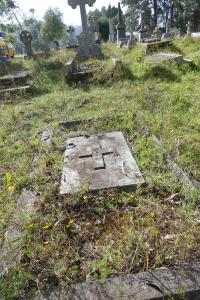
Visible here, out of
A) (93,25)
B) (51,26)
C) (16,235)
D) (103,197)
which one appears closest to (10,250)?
(16,235)

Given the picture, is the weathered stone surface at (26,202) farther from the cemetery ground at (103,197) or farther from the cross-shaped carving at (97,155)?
the cross-shaped carving at (97,155)

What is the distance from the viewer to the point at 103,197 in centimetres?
236

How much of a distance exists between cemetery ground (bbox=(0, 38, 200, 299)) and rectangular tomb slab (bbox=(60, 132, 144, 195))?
10 centimetres

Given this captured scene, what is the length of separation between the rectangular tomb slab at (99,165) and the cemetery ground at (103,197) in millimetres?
99

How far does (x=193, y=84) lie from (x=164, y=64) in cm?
134

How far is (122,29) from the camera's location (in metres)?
16.6

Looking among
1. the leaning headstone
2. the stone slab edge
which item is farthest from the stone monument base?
the stone slab edge

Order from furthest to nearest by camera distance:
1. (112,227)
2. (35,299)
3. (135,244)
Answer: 1. (112,227)
2. (135,244)
3. (35,299)

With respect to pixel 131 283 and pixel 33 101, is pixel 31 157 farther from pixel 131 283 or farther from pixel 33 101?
pixel 33 101

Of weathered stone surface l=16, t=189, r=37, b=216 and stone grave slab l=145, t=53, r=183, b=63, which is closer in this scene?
weathered stone surface l=16, t=189, r=37, b=216

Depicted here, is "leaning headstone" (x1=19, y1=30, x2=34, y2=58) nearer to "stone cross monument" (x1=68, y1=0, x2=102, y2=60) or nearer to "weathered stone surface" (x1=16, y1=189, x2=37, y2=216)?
"stone cross monument" (x1=68, y1=0, x2=102, y2=60)

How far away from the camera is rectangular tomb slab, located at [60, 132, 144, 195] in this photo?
2520 millimetres

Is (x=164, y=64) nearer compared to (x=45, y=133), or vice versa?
(x=45, y=133)

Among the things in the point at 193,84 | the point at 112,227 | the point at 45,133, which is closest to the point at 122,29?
the point at 193,84
